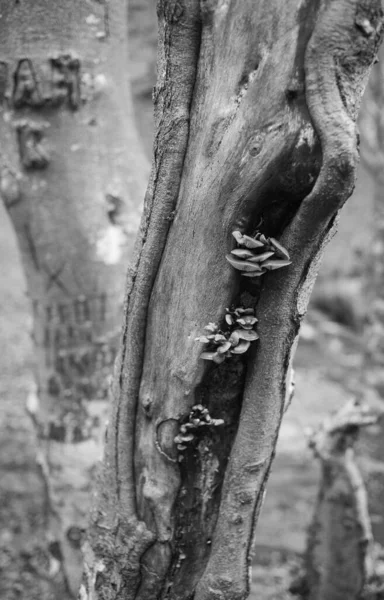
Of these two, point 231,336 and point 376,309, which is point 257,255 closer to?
point 231,336

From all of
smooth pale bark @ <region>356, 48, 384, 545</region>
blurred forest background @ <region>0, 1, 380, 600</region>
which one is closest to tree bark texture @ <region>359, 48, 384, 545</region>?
smooth pale bark @ <region>356, 48, 384, 545</region>

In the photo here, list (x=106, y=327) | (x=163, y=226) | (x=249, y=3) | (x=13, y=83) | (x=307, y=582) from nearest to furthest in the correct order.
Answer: (x=249, y=3) → (x=163, y=226) → (x=13, y=83) → (x=106, y=327) → (x=307, y=582)

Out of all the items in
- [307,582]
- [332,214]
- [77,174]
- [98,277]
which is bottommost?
[307,582]

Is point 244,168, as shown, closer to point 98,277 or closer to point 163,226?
point 163,226

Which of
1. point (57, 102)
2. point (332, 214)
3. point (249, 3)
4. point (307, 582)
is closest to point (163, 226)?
point (332, 214)

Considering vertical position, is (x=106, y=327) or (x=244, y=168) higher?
(x=244, y=168)

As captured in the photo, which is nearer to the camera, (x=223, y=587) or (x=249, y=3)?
(x=249, y=3)

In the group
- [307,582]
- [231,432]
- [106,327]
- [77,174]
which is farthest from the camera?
[307,582]

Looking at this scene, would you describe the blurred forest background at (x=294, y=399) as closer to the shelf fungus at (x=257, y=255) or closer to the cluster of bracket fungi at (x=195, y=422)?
the cluster of bracket fungi at (x=195, y=422)

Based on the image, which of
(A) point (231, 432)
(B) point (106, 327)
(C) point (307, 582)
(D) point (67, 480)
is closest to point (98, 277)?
(B) point (106, 327)
